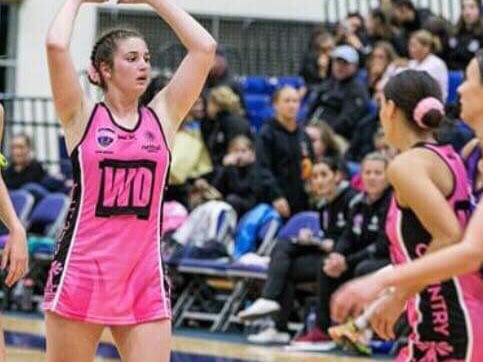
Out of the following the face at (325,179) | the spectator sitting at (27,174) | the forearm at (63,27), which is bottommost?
the spectator sitting at (27,174)

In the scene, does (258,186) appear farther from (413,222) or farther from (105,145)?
(413,222)

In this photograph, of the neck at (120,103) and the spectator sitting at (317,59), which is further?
the spectator sitting at (317,59)

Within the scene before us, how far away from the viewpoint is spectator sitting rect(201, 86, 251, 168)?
1365cm

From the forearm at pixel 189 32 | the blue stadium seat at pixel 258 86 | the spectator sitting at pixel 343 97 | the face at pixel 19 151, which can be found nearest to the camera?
the forearm at pixel 189 32

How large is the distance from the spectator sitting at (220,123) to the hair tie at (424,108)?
863 cm

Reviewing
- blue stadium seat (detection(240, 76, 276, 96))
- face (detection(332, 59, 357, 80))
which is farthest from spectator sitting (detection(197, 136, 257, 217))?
blue stadium seat (detection(240, 76, 276, 96))

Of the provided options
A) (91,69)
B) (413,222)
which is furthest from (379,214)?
(413,222)

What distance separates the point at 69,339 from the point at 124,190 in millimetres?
601

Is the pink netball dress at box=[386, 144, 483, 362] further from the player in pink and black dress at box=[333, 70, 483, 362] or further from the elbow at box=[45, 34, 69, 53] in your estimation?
the elbow at box=[45, 34, 69, 53]

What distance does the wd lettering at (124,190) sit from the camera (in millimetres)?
5703

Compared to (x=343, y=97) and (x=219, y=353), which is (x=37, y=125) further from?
(x=219, y=353)

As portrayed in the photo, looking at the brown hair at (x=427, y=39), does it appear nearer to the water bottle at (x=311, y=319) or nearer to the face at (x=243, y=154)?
the face at (x=243, y=154)

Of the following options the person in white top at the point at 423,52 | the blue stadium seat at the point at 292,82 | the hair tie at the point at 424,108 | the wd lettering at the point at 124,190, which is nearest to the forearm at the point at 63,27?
the wd lettering at the point at 124,190

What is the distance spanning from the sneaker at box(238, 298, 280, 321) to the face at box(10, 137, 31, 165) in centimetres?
395
